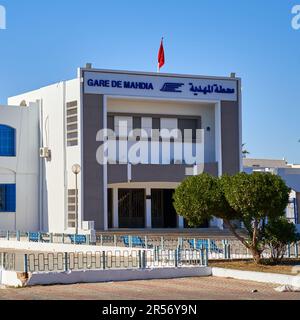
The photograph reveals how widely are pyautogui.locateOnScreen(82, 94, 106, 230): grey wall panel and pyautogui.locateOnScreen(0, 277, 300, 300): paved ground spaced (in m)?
23.0

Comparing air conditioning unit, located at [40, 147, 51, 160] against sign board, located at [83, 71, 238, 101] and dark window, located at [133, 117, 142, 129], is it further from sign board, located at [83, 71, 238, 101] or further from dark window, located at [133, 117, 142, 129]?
dark window, located at [133, 117, 142, 129]

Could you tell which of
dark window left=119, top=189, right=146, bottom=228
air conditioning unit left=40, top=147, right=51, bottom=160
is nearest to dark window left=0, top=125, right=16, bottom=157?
air conditioning unit left=40, top=147, right=51, bottom=160

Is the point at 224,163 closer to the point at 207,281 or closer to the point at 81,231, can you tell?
the point at 81,231

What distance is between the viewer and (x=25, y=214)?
47781mm

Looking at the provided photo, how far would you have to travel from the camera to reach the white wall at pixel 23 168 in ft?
155

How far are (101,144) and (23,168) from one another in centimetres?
626

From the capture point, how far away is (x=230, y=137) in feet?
156

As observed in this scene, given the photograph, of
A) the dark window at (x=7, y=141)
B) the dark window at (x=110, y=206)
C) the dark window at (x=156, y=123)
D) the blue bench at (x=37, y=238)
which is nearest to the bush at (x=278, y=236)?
the blue bench at (x=37, y=238)

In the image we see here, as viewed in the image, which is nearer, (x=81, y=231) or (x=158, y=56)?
(x=81, y=231)

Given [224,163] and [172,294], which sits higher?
[224,163]

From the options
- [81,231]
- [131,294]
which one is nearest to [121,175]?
[81,231]

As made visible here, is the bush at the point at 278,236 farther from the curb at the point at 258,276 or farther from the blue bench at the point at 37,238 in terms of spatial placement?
the blue bench at the point at 37,238
